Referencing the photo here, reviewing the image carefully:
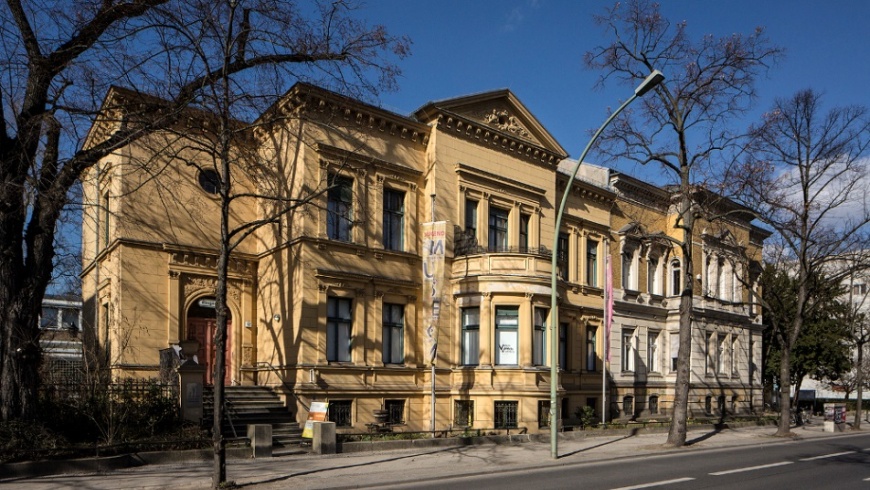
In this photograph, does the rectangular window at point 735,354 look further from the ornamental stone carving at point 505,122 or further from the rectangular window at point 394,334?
the rectangular window at point 394,334

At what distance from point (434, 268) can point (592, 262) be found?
12572 millimetres

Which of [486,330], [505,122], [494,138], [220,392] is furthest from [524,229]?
[220,392]

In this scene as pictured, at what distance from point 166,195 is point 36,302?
28.2 feet

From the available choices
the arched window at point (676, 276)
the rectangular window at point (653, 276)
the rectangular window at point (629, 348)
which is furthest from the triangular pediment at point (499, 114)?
the arched window at point (676, 276)

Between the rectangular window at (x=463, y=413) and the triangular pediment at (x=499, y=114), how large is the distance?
34.1ft

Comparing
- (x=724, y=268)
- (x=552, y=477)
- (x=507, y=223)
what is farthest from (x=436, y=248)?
(x=724, y=268)

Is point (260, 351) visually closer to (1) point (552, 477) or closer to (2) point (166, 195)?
(2) point (166, 195)

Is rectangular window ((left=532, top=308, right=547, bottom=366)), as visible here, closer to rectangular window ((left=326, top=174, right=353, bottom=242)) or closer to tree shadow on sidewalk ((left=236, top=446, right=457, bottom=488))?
tree shadow on sidewalk ((left=236, top=446, right=457, bottom=488))

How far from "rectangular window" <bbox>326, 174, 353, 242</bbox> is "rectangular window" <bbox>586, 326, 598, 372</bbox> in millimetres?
13673

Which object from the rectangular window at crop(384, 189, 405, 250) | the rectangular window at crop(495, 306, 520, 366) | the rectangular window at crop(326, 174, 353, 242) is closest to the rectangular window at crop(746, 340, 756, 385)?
the rectangular window at crop(495, 306, 520, 366)

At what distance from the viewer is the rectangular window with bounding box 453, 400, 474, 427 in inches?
1071

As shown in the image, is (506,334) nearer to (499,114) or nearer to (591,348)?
(591,348)

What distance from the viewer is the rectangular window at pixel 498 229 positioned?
30047mm

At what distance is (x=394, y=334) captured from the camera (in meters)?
27.0
